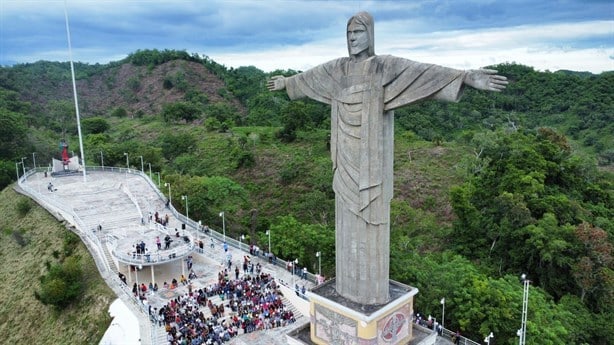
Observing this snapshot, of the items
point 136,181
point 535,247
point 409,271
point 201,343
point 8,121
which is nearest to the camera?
point 201,343

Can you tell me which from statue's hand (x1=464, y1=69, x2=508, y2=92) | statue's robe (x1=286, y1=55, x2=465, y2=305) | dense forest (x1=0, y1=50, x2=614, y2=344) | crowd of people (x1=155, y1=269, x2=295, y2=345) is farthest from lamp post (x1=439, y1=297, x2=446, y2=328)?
statue's hand (x1=464, y1=69, x2=508, y2=92)

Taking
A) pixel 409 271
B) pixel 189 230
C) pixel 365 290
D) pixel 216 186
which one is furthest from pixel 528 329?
pixel 216 186

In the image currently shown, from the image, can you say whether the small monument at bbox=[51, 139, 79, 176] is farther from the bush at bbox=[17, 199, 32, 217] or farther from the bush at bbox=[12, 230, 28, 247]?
the bush at bbox=[12, 230, 28, 247]

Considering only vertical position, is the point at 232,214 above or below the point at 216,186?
below

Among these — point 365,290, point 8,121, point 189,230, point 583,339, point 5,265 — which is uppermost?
point 8,121

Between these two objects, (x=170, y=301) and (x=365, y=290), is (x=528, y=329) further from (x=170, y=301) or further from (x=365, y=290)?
(x=170, y=301)

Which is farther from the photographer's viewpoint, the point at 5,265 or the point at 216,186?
the point at 216,186
